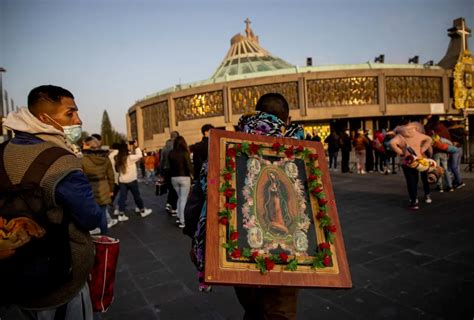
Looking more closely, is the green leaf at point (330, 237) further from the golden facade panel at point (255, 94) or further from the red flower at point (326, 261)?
the golden facade panel at point (255, 94)

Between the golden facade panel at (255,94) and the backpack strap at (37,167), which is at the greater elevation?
the golden facade panel at (255,94)

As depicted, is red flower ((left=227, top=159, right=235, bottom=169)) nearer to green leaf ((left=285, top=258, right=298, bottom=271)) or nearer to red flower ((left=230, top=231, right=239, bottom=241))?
red flower ((left=230, top=231, right=239, bottom=241))

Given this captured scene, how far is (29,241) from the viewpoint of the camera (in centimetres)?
157

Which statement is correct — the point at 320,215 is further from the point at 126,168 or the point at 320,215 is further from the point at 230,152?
the point at 126,168

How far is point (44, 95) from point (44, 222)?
0.79 metres

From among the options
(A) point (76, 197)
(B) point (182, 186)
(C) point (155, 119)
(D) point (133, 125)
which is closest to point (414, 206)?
(B) point (182, 186)

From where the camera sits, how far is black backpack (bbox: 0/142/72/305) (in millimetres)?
1544

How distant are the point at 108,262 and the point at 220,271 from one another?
0.87m

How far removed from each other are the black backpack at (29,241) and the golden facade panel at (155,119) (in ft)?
139

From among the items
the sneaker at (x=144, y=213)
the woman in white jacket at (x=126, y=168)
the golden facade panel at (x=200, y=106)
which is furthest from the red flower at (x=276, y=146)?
the golden facade panel at (x=200, y=106)

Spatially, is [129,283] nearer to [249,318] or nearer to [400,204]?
[249,318]

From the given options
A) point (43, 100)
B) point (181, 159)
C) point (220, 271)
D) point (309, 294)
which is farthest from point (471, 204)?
point (43, 100)

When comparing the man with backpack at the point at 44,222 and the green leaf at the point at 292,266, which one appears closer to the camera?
the man with backpack at the point at 44,222

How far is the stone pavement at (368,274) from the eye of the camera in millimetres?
3098
